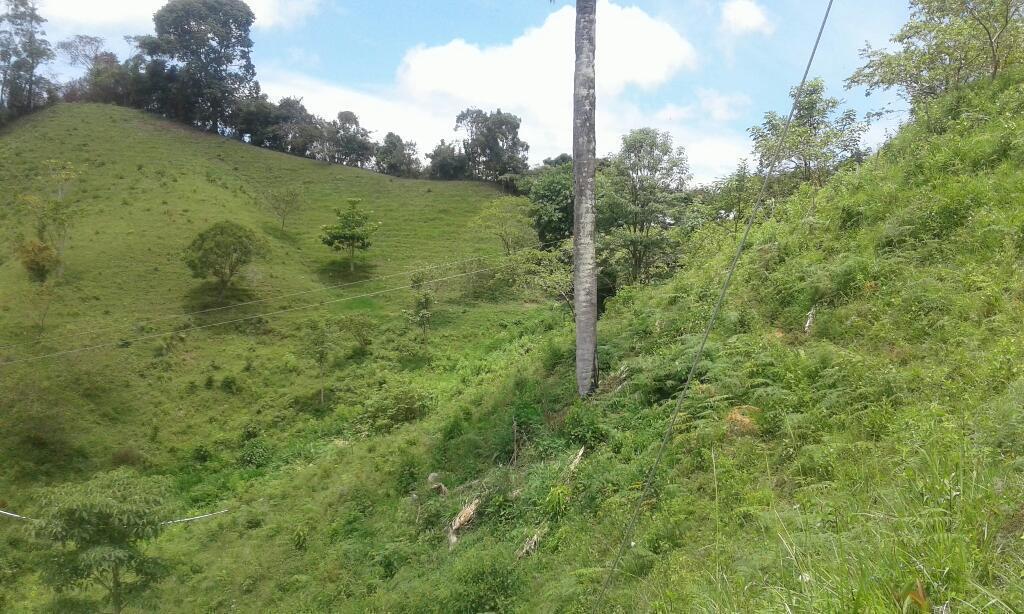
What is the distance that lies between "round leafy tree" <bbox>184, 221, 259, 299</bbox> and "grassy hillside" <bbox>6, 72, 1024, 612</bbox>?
993cm

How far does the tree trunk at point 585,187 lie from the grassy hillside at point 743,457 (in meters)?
0.68

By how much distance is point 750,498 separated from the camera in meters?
4.70

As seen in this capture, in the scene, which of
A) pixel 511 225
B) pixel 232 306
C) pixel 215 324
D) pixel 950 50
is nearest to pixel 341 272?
pixel 232 306

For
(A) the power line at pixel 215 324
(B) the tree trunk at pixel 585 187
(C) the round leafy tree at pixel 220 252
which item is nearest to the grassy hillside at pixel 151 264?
(A) the power line at pixel 215 324

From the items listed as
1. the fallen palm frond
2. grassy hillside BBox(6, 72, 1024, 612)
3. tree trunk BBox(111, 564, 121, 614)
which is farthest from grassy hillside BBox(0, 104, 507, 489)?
the fallen palm frond

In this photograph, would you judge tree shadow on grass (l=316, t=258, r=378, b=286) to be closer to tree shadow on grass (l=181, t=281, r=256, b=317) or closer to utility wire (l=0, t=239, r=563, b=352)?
utility wire (l=0, t=239, r=563, b=352)

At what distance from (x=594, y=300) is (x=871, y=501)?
645 centimetres

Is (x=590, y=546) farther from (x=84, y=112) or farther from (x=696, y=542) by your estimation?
(x=84, y=112)

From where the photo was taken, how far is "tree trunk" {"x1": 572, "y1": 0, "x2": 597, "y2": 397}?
9438mm

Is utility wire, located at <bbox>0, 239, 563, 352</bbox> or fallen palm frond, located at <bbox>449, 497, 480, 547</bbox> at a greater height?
utility wire, located at <bbox>0, 239, 563, 352</bbox>

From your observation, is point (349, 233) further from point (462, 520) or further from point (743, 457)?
point (743, 457)

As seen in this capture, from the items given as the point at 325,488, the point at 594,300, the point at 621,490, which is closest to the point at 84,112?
the point at 325,488

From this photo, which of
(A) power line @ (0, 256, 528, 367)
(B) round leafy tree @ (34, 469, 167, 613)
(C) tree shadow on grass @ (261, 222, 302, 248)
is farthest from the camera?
(C) tree shadow on grass @ (261, 222, 302, 248)

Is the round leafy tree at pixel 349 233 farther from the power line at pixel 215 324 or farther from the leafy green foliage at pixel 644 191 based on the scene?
the leafy green foliage at pixel 644 191
